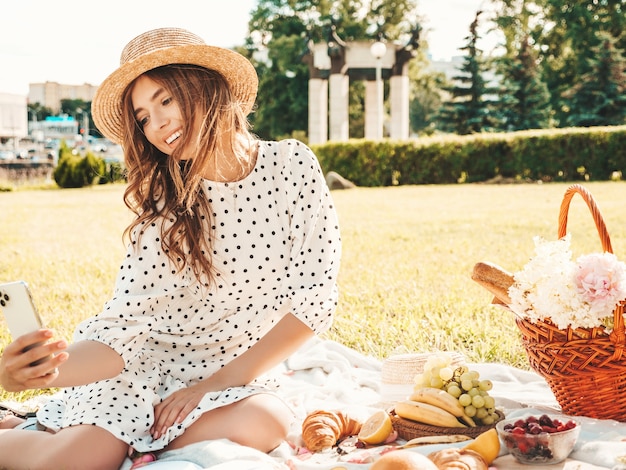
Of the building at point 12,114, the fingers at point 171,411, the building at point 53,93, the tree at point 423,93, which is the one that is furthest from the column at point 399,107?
the building at point 53,93

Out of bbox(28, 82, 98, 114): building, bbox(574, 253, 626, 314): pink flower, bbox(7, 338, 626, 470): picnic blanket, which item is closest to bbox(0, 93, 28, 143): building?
bbox(28, 82, 98, 114): building

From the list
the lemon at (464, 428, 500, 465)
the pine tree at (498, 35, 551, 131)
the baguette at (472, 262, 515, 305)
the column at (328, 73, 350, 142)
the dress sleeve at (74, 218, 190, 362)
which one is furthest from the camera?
the pine tree at (498, 35, 551, 131)

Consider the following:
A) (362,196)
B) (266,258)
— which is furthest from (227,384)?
(362,196)

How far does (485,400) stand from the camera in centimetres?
278

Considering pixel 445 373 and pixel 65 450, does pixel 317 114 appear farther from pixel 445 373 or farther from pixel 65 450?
pixel 65 450

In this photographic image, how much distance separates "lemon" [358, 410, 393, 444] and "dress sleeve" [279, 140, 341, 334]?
0.40m

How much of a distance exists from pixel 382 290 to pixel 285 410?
9.76 feet

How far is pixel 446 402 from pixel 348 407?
0.46 meters

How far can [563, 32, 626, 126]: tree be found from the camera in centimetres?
3055

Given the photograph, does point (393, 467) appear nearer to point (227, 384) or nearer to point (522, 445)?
point (522, 445)

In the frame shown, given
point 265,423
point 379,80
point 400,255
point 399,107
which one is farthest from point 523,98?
point 265,423

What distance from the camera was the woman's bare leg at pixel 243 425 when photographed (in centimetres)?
265

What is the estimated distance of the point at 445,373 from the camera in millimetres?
2859

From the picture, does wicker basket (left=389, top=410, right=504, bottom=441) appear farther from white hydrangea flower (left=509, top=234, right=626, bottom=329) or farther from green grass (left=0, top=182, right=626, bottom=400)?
green grass (left=0, top=182, right=626, bottom=400)
